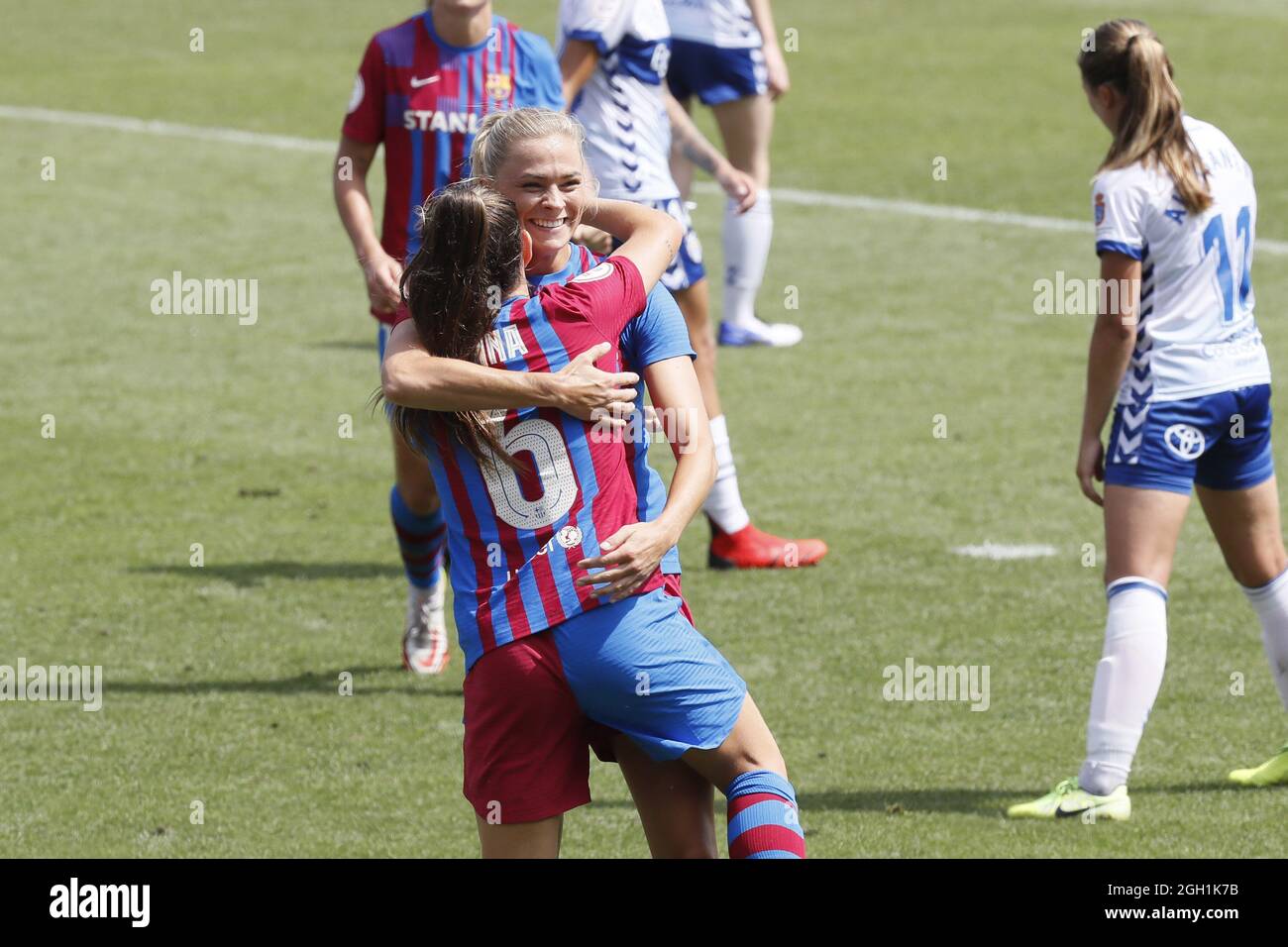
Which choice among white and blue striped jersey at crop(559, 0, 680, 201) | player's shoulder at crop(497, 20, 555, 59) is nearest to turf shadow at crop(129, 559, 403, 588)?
white and blue striped jersey at crop(559, 0, 680, 201)

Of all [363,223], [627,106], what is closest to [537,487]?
[363,223]

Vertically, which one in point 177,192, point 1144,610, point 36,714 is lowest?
point 177,192

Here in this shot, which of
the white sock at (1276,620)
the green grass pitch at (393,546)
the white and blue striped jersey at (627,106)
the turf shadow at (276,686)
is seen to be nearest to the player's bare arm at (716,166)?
the white and blue striped jersey at (627,106)

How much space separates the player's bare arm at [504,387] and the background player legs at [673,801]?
0.67 metres

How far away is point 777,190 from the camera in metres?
16.9

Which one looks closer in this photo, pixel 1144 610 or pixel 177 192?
pixel 1144 610

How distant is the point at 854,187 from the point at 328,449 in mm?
7949

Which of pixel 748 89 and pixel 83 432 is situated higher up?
pixel 748 89

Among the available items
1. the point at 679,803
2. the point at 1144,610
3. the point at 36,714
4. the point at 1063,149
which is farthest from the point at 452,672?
the point at 1063,149

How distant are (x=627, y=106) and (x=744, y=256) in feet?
13.6

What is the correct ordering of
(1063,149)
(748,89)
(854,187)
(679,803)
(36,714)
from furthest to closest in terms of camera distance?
(1063,149) → (854,187) → (748,89) → (36,714) → (679,803)

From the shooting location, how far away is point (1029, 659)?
687 centimetres
